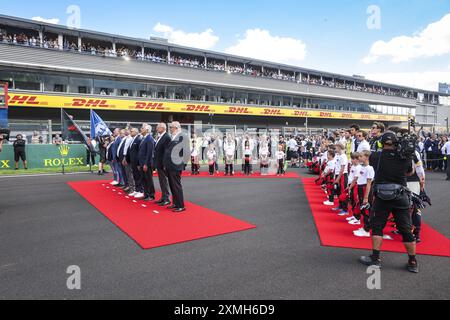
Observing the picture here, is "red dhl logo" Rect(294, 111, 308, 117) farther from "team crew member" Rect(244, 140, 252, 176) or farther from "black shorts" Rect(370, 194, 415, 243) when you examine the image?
"black shorts" Rect(370, 194, 415, 243)

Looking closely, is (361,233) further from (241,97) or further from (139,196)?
(241,97)

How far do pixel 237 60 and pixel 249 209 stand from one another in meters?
32.7

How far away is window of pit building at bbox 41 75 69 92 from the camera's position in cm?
2417

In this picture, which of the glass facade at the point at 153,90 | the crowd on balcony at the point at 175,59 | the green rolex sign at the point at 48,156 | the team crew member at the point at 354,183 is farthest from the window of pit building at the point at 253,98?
the team crew member at the point at 354,183

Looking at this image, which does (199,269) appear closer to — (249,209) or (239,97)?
(249,209)

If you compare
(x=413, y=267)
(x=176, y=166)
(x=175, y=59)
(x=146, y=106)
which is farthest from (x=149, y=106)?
(x=413, y=267)

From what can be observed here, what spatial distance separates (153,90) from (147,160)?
2291cm

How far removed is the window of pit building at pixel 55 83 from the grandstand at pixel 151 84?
0.07m

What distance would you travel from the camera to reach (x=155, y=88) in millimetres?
29656

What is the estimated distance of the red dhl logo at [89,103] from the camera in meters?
24.6

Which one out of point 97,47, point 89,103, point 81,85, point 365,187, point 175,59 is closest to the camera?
point 365,187

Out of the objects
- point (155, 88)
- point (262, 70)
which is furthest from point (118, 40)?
point (262, 70)

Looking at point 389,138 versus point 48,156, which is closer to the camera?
point 389,138

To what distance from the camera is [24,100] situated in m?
22.5
